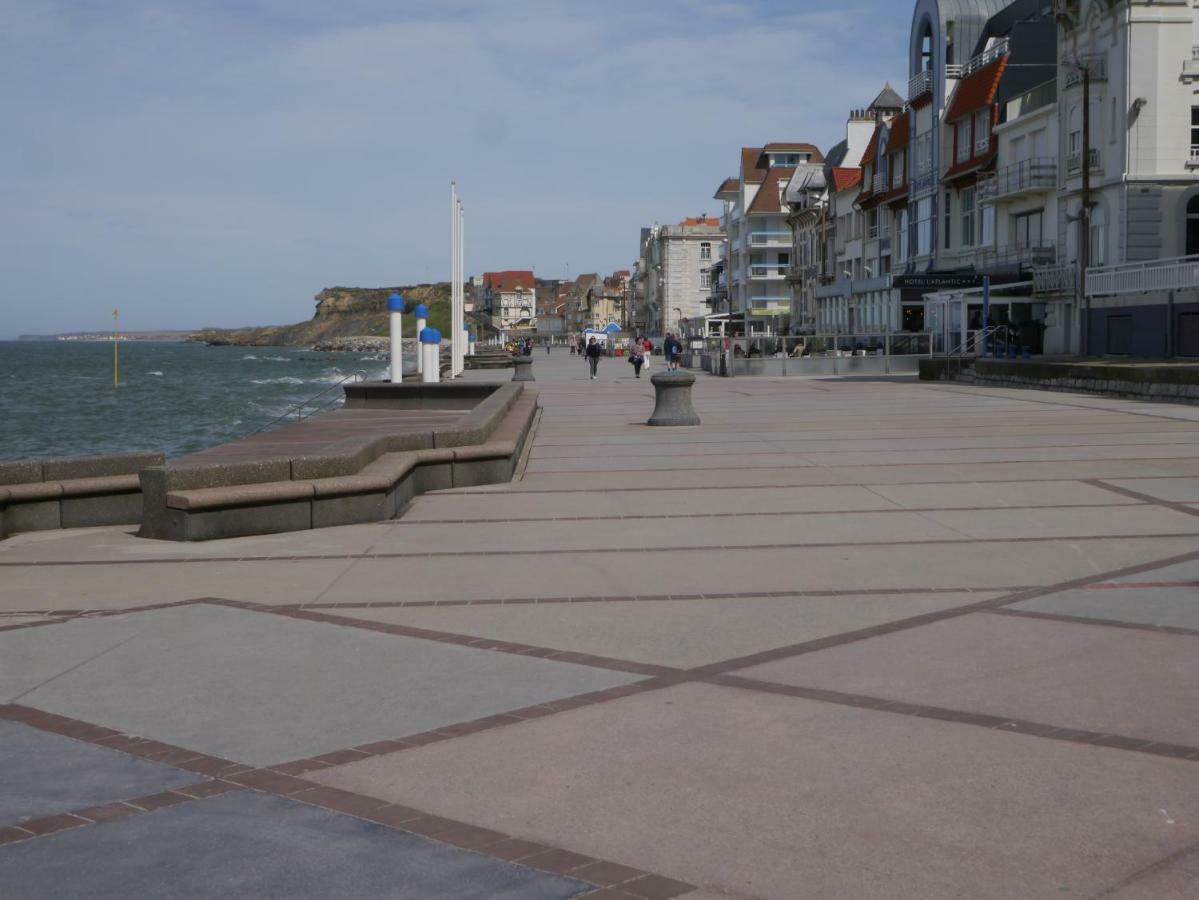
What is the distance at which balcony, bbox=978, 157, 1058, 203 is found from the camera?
157ft

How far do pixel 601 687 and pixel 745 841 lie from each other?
1.89 metres

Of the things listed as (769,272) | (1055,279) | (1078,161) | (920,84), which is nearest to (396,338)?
(1055,279)

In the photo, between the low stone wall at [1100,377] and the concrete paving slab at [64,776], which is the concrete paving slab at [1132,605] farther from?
the low stone wall at [1100,377]

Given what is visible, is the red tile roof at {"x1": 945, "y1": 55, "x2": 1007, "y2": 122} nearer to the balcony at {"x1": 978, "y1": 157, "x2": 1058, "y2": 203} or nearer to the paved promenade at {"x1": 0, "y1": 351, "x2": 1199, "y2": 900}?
the balcony at {"x1": 978, "y1": 157, "x2": 1058, "y2": 203}

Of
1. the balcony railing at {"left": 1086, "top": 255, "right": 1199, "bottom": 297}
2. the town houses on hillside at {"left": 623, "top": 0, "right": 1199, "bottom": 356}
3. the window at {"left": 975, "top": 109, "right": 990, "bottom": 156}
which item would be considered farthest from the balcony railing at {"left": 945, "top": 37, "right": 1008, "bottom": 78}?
→ the balcony railing at {"left": 1086, "top": 255, "right": 1199, "bottom": 297}

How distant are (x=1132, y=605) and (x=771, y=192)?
93923 millimetres

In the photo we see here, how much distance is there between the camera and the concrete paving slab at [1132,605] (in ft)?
24.0

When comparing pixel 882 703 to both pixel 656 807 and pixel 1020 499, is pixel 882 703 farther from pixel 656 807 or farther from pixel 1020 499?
pixel 1020 499

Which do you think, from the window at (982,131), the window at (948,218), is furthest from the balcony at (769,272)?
the window at (982,131)

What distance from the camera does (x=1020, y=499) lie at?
41.3 ft

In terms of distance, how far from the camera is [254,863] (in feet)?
13.3

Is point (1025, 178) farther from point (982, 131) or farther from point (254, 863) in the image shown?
point (254, 863)

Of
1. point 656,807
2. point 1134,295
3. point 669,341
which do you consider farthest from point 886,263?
point 656,807

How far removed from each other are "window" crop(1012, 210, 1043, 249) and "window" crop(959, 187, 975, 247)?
4.55m
